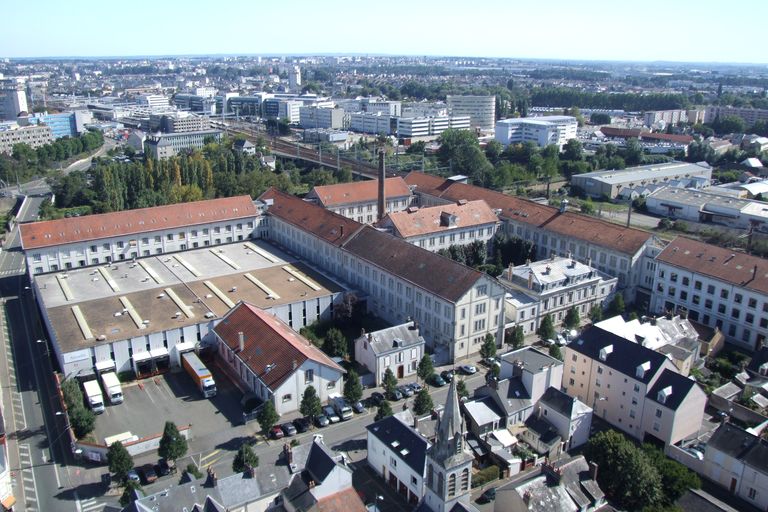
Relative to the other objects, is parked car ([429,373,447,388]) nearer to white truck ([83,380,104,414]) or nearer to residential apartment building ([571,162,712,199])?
white truck ([83,380,104,414])

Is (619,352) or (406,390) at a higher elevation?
(619,352)

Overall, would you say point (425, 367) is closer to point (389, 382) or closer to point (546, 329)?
point (389, 382)

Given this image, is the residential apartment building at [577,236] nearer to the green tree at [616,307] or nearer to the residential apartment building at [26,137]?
the green tree at [616,307]

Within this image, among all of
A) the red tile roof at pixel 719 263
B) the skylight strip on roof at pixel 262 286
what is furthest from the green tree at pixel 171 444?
the red tile roof at pixel 719 263

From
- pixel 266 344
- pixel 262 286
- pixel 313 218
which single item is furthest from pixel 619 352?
pixel 313 218

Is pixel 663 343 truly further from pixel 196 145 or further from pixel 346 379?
pixel 196 145

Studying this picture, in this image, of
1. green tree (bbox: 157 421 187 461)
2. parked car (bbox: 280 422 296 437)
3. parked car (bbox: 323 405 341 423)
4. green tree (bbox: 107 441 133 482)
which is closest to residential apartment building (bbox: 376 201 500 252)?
parked car (bbox: 323 405 341 423)
